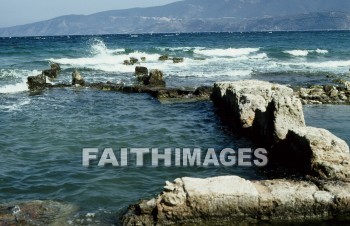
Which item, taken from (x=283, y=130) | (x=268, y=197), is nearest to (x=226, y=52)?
(x=283, y=130)

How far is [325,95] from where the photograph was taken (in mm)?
→ 20344

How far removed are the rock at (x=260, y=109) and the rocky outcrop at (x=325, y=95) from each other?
4108 mm

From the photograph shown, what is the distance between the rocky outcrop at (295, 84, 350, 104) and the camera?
19.3 meters

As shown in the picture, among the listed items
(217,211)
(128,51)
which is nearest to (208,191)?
(217,211)

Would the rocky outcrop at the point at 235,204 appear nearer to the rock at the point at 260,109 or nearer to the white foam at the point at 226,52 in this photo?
the rock at the point at 260,109

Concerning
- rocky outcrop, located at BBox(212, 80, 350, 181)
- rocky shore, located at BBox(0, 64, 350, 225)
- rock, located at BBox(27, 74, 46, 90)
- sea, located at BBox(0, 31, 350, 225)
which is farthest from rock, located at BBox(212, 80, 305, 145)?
rock, located at BBox(27, 74, 46, 90)

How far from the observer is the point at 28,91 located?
23.9 meters

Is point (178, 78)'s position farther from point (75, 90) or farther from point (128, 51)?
point (128, 51)

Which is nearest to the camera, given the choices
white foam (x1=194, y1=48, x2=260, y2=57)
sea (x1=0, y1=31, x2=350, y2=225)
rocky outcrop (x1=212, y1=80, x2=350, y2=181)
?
rocky outcrop (x1=212, y1=80, x2=350, y2=181)

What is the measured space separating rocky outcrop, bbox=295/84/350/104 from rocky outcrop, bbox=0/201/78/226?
13270 millimetres

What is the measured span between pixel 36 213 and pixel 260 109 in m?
6.72

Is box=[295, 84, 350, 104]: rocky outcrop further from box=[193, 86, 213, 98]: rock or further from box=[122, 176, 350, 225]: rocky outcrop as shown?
box=[122, 176, 350, 225]: rocky outcrop

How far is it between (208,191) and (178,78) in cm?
2198

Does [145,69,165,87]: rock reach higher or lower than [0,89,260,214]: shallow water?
higher
